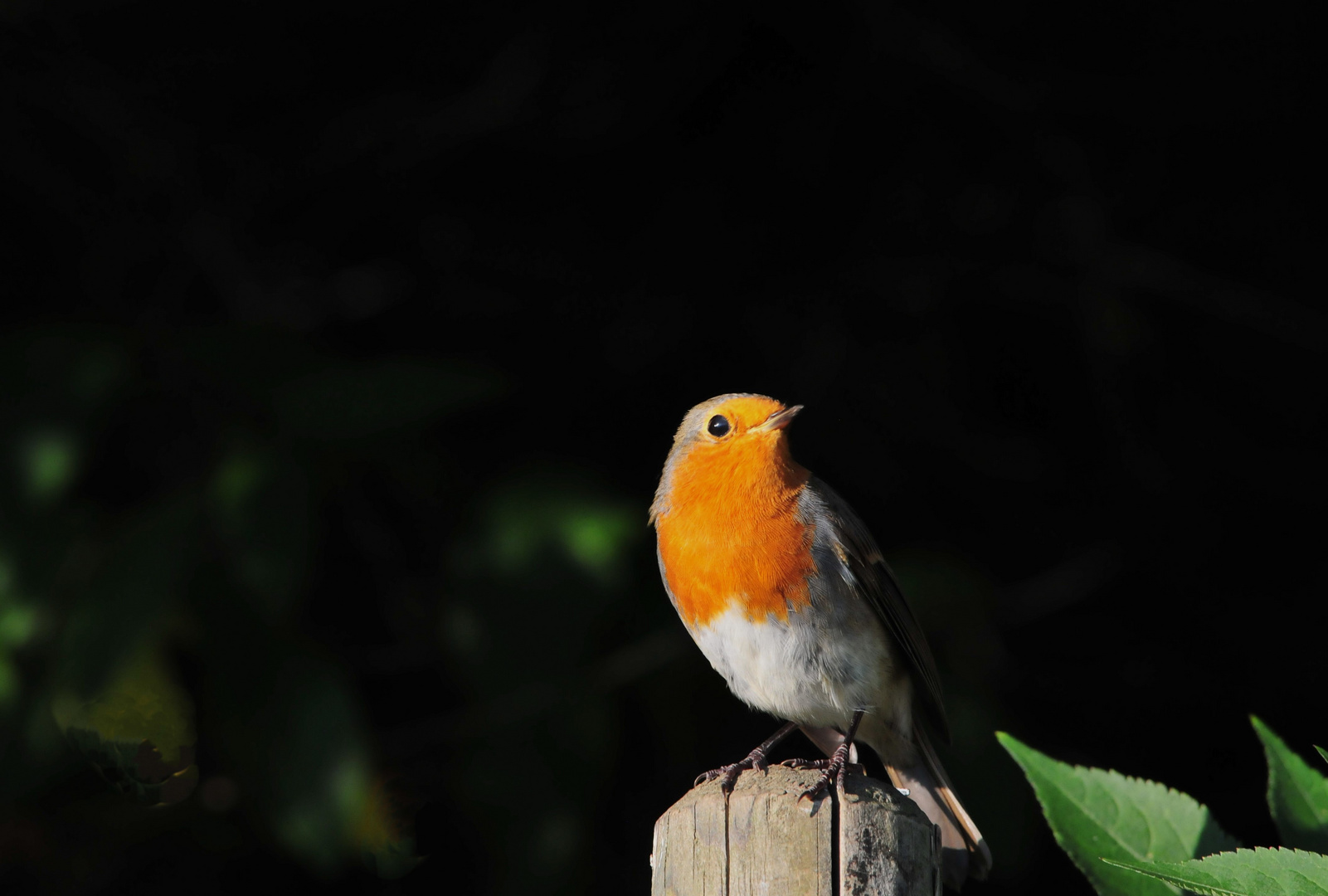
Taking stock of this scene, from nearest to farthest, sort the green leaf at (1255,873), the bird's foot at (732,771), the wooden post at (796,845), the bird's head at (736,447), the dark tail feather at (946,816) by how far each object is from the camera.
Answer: the green leaf at (1255,873) < the wooden post at (796,845) < the bird's foot at (732,771) < the dark tail feather at (946,816) < the bird's head at (736,447)

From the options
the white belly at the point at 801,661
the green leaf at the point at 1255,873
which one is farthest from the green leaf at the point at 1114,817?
the white belly at the point at 801,661

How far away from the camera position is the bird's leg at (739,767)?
5.41 feet

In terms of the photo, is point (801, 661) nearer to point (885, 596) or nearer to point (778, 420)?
point (885, 596)

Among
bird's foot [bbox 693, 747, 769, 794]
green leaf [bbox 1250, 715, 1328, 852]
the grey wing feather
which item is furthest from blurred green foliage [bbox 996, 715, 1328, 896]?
the grey wing feather

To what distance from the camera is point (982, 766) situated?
307 cm

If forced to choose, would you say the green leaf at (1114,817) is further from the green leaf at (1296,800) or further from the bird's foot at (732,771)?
the bird's foot at (732,771)

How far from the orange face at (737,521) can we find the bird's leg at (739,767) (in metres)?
0.29

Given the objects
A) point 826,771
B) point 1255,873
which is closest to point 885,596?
point 826,771

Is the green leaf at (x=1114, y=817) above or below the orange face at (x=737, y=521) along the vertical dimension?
below

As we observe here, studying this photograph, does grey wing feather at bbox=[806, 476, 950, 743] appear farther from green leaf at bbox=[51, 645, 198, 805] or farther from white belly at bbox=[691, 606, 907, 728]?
green leaf at bbox=[51, 645, 198, 805]

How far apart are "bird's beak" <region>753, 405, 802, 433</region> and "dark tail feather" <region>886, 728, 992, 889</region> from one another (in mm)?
830

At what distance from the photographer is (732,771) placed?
1.93 m

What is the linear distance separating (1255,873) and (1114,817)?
40 cm

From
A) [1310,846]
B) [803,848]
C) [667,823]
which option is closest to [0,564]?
[667,823]
